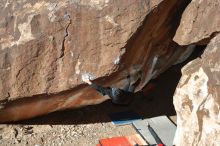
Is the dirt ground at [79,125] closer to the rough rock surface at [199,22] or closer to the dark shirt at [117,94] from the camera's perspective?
the dark shirt at [117,94]

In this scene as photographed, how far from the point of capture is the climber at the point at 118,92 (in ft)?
12.4

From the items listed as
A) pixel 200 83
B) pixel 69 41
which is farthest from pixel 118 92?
pixel 200 83

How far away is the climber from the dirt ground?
10cm

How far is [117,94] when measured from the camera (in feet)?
13.1

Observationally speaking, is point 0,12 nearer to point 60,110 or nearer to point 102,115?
point 60,110

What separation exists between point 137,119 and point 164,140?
1.34 feet

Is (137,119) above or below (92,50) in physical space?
below

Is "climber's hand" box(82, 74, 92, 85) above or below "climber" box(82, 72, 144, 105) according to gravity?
above

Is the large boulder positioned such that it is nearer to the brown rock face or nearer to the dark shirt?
the brown rock face

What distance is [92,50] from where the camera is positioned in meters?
3.60

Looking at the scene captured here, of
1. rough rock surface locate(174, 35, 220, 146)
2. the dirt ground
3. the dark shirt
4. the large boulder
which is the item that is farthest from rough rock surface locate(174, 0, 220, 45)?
the dirt ground

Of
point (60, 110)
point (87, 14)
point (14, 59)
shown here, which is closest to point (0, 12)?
point (14, 59)

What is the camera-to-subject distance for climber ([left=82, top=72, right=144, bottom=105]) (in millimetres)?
3765

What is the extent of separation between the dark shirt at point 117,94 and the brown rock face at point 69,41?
0.13 metres
